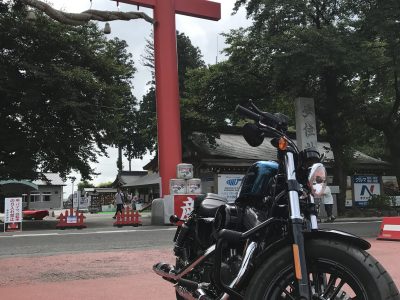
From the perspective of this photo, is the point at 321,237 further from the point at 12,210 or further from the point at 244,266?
the point at 12,210

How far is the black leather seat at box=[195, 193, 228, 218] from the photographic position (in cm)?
421

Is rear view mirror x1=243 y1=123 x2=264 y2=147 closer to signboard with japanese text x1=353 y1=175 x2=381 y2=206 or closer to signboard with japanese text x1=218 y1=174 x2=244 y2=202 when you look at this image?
signboard with japanese text x1=218 y1=174 x2=244 y2=202

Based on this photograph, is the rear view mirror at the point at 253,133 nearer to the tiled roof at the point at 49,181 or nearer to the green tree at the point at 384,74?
the green tree at the point at 384,74

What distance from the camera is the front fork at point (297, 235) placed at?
287 centimetres

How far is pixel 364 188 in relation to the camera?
29.9 meters

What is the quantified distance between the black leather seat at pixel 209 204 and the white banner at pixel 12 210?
13.8 metres

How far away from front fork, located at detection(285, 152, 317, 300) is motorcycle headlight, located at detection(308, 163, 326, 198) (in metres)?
0.10

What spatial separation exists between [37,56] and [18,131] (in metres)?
3.48

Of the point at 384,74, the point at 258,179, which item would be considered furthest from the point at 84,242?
the point at 384,74

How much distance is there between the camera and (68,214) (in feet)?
59.2

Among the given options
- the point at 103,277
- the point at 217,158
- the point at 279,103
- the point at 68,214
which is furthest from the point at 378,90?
the point at 103,277

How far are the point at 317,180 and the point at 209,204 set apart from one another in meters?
1.39

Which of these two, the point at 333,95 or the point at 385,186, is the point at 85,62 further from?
the point at 385,186

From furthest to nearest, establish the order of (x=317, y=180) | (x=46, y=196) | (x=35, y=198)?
(x=46, y=196)
(x=35, y=198)
(x=317, y=180)
